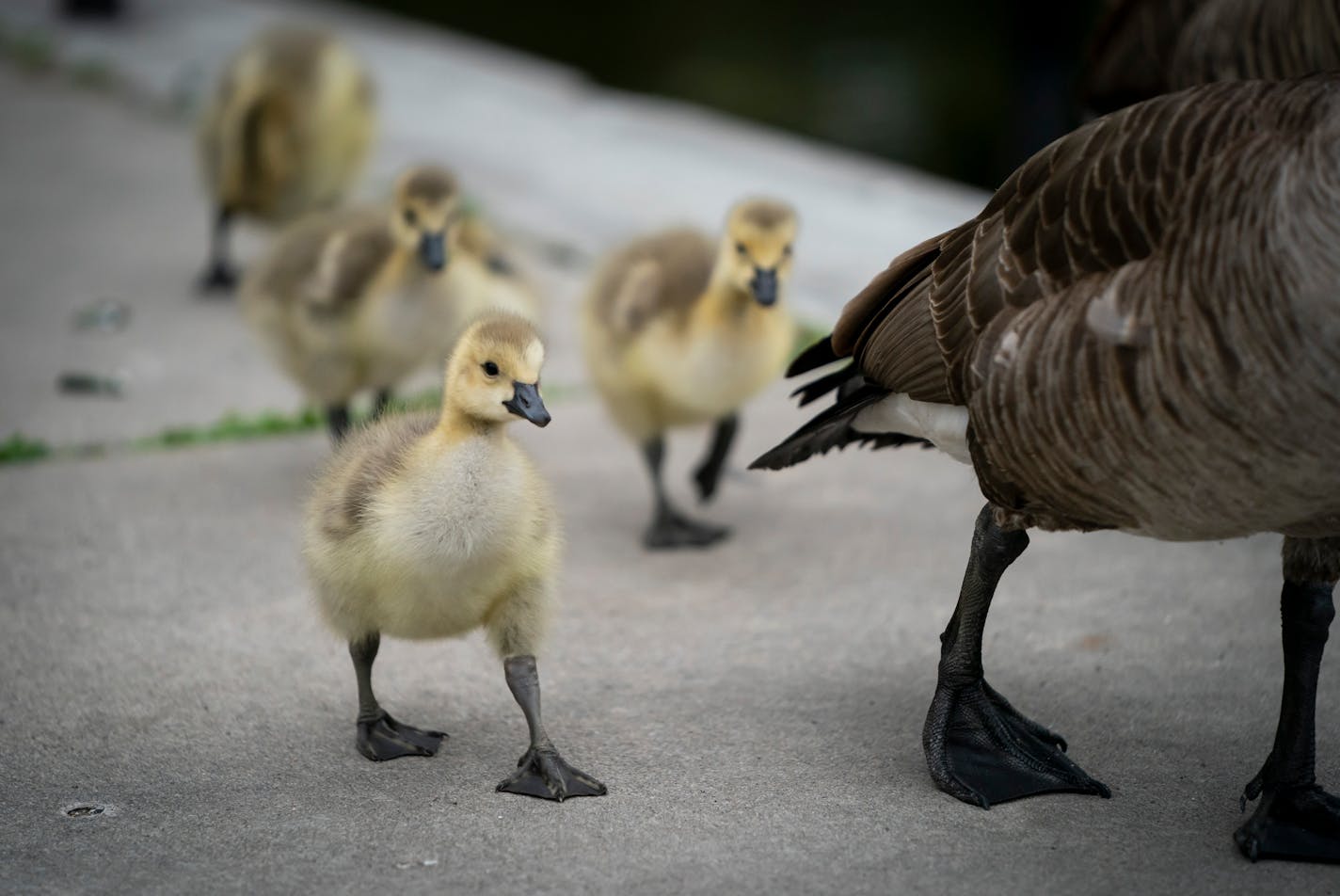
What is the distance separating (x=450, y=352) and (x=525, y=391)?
0.37m

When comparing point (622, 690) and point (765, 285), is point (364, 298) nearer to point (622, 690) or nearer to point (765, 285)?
point (765, 285)

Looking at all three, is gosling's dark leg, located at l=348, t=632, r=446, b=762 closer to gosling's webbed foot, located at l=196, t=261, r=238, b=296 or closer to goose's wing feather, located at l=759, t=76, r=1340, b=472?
goose's wing feather, located at l=759, t=76, r=1340, b=472

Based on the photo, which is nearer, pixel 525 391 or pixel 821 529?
pixel 525 391

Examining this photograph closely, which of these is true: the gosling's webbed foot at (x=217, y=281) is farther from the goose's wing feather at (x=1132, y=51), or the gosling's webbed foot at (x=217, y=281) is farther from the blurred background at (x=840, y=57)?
the blurred background at (x=840, y=57)

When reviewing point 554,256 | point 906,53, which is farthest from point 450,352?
point 906,53

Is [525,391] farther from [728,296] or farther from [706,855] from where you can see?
[728,296]

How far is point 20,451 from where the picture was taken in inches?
235

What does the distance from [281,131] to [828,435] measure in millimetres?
4701

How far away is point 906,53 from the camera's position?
687 inches

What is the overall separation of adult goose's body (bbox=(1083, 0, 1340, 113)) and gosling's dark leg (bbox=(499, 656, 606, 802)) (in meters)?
2.81

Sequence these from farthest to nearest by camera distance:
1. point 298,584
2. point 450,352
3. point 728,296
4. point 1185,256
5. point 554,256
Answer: point 554,256 < point 728,296 < point 298,584 < point 450,352 < point 1185,256

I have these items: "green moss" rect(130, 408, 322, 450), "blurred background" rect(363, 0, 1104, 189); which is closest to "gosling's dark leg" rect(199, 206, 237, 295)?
"green moss" rect(130, 408, 322, 450)

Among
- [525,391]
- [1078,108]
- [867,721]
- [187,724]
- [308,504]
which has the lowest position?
[187,724]

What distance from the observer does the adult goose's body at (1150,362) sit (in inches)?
119
